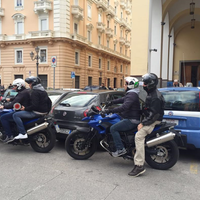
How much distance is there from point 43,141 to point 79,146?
1.07 m

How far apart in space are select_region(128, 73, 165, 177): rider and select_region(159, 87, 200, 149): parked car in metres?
0.86

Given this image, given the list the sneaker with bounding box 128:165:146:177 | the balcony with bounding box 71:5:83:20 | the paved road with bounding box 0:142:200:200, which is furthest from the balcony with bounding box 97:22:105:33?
the sneaker with bounding box 128:165:146:177

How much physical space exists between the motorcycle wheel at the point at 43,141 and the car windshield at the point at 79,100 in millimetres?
971

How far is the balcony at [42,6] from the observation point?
27569mm

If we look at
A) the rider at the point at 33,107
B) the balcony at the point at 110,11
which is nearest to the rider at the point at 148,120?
the rider at the point at 33,107

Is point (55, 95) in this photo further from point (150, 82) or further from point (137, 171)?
point (137, 171)

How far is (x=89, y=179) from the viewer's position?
4.03 meters

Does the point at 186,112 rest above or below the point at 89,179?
above

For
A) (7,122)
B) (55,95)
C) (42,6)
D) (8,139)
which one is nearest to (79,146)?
(8,139)

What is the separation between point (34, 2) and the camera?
28562mm

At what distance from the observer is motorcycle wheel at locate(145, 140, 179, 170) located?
4336 mm

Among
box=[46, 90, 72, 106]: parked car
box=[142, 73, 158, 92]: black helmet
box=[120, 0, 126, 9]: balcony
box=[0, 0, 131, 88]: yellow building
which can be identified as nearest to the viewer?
box=[142, 73, 158, 92]: black helmet

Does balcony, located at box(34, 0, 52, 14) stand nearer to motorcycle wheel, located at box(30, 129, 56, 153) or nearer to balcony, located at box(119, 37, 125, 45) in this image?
balcony, located at box(119, 37, 125, 45)

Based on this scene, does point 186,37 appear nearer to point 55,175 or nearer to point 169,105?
point 169,105
